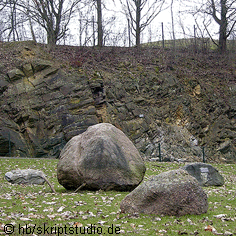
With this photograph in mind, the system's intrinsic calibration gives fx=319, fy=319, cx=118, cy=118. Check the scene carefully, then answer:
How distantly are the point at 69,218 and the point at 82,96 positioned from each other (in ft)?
61.8

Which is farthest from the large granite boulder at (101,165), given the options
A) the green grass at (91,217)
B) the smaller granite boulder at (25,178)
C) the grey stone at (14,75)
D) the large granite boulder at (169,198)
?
the grey stone at (14,75)

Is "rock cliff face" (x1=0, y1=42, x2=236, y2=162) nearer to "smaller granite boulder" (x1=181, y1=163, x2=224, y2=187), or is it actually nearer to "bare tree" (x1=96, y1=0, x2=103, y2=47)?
"bare tree" (x1=96, y1=0, x2=103, y2=47)

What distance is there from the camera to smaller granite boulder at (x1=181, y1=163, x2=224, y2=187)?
533 inches

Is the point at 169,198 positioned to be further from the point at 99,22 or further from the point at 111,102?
the point at 99,22

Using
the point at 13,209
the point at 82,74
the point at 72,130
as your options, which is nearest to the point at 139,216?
the point at 13,209

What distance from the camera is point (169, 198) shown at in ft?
24.5

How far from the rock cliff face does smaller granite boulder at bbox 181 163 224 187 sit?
10451 millimetres

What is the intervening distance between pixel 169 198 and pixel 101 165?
11.9 feet

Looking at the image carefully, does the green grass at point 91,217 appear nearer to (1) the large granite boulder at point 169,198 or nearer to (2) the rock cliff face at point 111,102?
(1) the large granite boulder at point 169,198

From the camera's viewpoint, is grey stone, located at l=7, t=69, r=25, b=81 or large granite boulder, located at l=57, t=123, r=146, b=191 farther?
grey stone, located at l=7, t=69, r=25, b=81

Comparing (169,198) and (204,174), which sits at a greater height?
(169,198)

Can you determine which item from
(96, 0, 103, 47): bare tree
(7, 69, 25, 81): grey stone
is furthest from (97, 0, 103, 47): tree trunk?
(7, 69, 25, 81): grey stone

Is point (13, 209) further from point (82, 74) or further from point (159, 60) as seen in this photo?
point (159, 60)

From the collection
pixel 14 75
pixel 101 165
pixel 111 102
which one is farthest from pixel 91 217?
pixel 14 75
